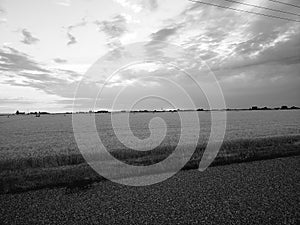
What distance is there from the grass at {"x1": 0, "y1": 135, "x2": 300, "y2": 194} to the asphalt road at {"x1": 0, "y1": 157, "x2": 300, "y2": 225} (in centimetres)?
94

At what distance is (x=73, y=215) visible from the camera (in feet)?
23.3

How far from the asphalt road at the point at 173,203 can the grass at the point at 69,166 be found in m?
0.94

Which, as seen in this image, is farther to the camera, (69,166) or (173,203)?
(69,166)

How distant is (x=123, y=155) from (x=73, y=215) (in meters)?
8.92

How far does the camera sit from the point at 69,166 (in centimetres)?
1298

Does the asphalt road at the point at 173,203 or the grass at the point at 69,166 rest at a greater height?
the grass at the point at 69,166

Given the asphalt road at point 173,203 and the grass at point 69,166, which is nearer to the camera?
the asphalt road at point 173,203

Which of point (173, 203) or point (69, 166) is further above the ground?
point (69, 166)

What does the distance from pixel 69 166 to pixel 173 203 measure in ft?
24.2

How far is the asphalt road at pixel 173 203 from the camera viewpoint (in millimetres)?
6773

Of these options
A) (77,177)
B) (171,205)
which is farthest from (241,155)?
(77,177)

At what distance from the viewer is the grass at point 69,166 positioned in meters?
9.94

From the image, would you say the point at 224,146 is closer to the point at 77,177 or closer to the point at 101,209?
the point at 77,177

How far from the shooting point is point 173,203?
7797 millimetres
